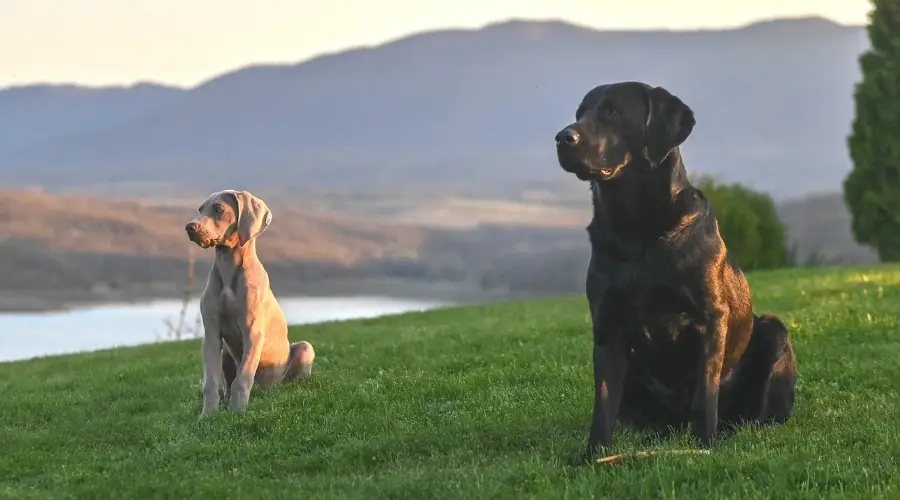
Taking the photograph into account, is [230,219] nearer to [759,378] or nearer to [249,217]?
[249,217]

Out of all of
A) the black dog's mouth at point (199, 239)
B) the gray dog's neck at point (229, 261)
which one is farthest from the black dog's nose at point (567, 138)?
the gray dog's neck at point (229, 261)

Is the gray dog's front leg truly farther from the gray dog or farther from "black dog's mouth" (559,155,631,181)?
"black dog's mouth" (559,155,631,181)

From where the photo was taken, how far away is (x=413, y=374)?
992 centimetres

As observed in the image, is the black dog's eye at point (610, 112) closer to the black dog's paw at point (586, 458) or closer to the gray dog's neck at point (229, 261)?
the black dog's paw at point (586, 458)

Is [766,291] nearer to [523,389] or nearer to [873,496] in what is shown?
[523,389]

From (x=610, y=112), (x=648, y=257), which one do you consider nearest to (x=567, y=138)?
(x=610, y=112)

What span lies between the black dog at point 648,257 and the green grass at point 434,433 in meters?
0.43

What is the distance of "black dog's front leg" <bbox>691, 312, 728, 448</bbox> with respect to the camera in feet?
19.2

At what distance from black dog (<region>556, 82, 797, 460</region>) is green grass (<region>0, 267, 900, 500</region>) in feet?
1.41

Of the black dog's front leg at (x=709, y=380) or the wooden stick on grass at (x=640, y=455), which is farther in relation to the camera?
the black dog's front leg at (x=709, y=380)

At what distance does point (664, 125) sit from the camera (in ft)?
18.3

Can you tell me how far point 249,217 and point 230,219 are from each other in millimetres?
167

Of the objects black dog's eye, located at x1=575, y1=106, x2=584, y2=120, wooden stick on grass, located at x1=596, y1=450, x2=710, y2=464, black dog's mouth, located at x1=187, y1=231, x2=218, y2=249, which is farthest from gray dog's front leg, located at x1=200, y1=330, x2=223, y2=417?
black dog's eye, located at x1=575, y1=106, x2=584, y2=120

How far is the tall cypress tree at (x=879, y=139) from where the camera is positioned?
97.0 ft
